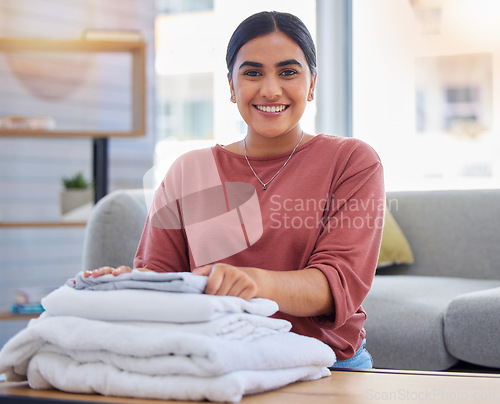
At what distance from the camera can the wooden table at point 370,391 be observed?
2.33 ft

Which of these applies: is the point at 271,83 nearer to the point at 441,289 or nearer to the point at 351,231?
the point at 351,231

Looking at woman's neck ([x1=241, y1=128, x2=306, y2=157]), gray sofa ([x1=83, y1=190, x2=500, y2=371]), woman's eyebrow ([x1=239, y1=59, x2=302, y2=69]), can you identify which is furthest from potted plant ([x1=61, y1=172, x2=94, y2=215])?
woman's eyebrow ([x1=239, y1=59, x2=302, y2=69])

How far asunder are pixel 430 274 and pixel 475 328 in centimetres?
76

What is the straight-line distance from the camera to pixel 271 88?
1246mm

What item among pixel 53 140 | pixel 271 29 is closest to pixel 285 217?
pixel 271 29

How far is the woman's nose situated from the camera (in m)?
1.25

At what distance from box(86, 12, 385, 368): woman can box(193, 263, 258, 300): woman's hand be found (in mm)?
256

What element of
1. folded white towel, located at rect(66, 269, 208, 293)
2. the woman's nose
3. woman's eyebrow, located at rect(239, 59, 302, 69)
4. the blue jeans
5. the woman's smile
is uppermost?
woman's eyebrow, located at rect(239, 59, 302, 69)

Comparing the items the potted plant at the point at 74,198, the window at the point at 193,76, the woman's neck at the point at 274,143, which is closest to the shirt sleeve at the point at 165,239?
the woman's neck at the point at 274,143

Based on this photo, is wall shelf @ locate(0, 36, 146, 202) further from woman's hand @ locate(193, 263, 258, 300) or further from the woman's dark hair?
woman's hand @ locate(193, 263, 258, 300)

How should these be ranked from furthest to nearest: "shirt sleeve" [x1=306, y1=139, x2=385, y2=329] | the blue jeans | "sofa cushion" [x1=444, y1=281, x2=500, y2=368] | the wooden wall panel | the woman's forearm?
1. the wooden wall panel
2. "sofa cushion" [x1=444, y1=281, x2=500, y2=368]
3. the blue jeans
4. "shirt sleeve" [x1=306, y1=139, x2=385, y2=329]
5. the woman's forearm

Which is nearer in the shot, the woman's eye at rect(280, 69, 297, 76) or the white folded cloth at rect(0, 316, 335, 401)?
the white folded cloth at rect(0, 316, 335, 401)

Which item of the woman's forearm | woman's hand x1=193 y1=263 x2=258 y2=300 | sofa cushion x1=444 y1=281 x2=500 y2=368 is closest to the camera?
woman's hand x1=193 y1=263 x2=258 y2=300

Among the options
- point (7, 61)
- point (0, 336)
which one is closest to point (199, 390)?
point (0, 336)
